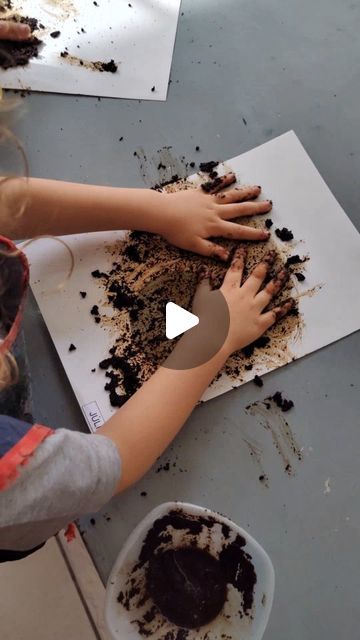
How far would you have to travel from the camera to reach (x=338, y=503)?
68 centimetres

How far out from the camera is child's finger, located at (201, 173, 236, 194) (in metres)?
0.76

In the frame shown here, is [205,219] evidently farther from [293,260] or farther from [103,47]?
[103,47]

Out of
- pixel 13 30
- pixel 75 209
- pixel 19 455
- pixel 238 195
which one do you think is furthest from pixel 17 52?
pixel 19 455

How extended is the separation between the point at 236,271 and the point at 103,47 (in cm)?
38

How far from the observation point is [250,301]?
2.34 feet

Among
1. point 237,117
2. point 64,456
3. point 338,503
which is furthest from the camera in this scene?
point 237,117

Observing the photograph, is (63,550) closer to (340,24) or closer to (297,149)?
(297,149)

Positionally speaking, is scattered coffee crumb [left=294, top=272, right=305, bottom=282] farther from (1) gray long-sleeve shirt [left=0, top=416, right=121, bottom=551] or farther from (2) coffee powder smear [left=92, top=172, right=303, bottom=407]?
(1) gray long-sleeve shirt [left=0, top=416, right=121, bottom=551]

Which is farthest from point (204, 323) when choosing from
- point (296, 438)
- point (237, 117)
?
point (237, 117)

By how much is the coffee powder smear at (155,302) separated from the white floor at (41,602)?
24cm

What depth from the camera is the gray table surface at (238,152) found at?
67cm

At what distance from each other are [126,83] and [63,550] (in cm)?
62
